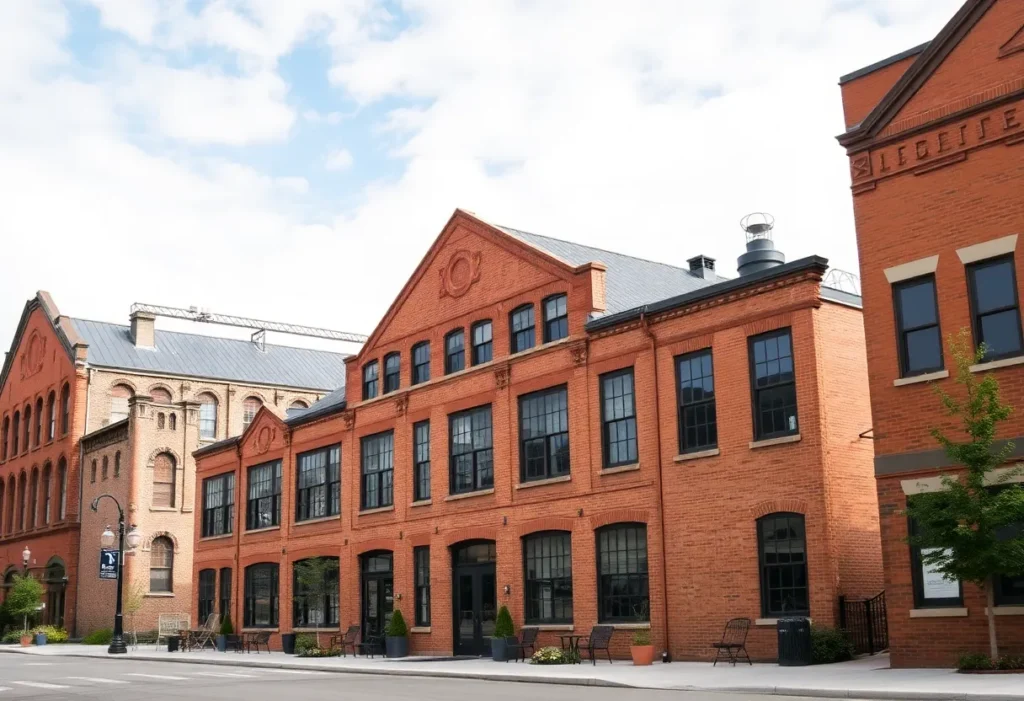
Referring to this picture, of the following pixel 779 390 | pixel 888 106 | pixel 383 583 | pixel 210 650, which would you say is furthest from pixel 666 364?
pixel 210 650

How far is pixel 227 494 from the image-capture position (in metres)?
43.6

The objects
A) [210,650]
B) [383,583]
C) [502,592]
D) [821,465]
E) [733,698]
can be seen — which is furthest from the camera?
[210,650]

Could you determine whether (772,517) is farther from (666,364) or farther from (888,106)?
(888,106)

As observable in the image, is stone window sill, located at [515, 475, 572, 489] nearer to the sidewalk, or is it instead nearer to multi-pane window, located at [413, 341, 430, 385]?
the sidewalk

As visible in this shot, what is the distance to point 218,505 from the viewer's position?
4412 centimetres

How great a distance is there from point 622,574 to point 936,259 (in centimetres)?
1068

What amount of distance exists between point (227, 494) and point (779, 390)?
26.7 m

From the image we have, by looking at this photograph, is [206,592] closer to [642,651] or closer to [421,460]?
[421,460]

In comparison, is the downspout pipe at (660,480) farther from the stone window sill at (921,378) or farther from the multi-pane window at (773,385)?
the stone window sill at (921,378)

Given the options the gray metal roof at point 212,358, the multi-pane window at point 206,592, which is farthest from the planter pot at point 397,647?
the gray metal roof at point 212,358

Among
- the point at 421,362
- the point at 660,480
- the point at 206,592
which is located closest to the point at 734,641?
the point at 660,480

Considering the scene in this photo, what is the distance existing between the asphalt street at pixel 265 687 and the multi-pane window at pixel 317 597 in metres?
6.64

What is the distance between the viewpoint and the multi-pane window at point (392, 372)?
114 ft

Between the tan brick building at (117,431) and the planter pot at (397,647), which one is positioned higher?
the tan brick building at (117,431)
